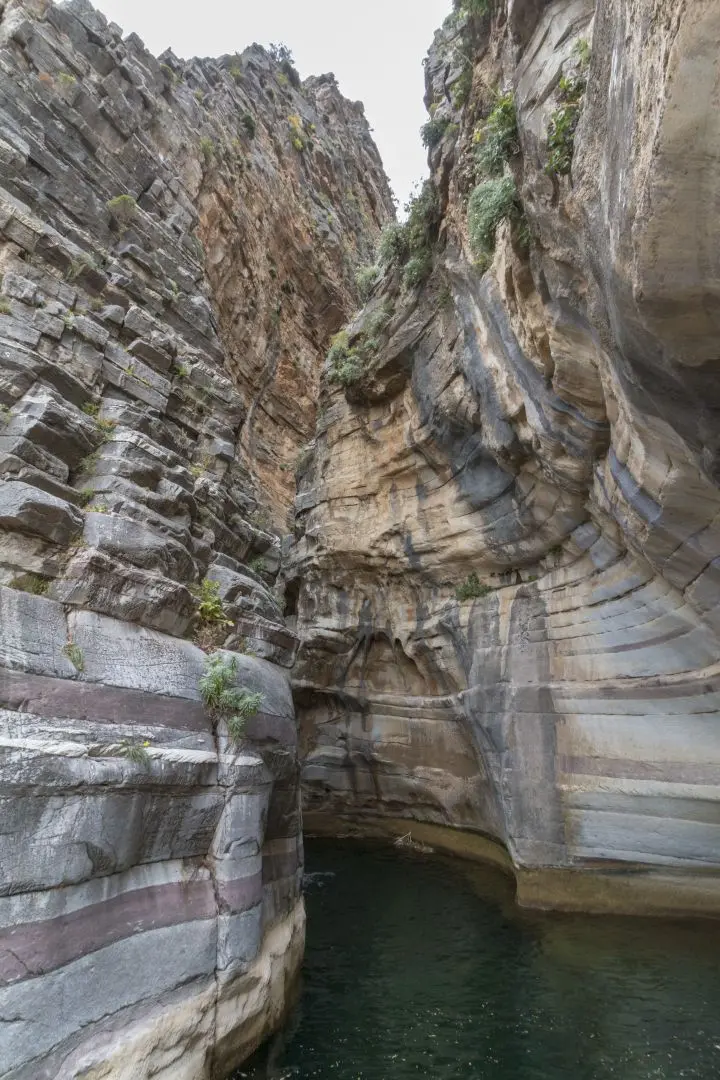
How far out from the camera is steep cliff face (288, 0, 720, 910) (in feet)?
14.9

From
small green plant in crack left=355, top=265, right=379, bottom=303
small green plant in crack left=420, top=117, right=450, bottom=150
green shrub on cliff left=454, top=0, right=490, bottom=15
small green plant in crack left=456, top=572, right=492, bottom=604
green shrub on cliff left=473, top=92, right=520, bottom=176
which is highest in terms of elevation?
small green plant in crack left=355, top=265, right=379, bottom=303

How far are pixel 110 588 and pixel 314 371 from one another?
74.6ft

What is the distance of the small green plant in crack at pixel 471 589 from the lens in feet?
44.2

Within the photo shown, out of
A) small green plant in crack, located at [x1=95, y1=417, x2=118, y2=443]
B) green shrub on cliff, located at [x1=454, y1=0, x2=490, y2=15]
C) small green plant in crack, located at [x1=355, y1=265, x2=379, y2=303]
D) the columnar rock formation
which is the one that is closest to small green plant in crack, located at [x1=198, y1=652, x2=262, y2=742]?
the columnar rock formation

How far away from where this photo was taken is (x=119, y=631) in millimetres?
6828

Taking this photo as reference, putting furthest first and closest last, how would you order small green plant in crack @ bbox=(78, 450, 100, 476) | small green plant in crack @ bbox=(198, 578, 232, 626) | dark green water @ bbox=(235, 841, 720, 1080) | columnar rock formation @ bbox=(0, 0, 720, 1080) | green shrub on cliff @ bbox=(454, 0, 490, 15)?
green shrub on cliff @ bbox=(454, 0, 490, 15)
small green plant in crack @ bbox=(198, 578, 232, 626)
small green plant in crack @ bbox=(78, 450, 100, 476)
dark green water @ bbox=(235, 841, 720, 1080)
columnar rock formation @ bbox=(0, 0, 720, 1080)

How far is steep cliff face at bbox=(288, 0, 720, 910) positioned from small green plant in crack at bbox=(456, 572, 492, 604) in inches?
2.8

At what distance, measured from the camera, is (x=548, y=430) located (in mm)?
9586

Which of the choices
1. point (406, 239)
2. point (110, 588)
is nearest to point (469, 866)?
point (110, 588)

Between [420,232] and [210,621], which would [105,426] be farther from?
[420,232]

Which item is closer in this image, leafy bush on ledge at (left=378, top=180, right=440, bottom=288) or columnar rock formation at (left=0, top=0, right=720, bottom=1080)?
columnar rock formation at (left=0, top=0, right=720, bottom=1080)

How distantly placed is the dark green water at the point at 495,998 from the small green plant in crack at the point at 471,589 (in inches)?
240

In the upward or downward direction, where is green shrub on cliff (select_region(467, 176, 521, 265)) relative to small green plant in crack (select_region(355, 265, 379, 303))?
downward

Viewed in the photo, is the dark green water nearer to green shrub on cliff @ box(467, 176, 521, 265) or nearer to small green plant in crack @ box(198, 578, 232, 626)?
small green plant in crack @ box(198, 578, 232, 626)
